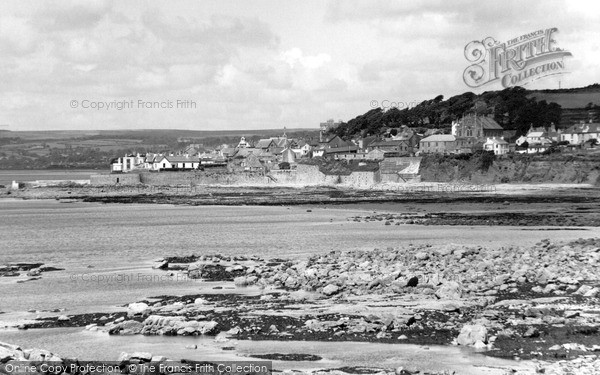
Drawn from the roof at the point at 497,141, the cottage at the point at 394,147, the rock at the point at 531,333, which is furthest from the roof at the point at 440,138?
the rock at the point at 531,333

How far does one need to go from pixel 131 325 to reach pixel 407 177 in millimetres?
76491

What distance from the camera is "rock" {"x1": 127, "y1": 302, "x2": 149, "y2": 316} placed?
65.9 feet

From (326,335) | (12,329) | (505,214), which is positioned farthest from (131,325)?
(505,214)

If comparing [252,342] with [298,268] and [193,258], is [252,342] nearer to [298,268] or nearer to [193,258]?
[298,268]

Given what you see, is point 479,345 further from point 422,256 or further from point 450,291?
point 422,256

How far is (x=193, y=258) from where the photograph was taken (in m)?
32.4

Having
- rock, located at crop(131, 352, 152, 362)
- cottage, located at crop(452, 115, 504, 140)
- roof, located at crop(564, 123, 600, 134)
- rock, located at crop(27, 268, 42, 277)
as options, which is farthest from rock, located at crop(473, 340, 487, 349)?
cottage, located at crop(452, 115, 504, 140)

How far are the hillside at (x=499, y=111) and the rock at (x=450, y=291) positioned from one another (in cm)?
9814

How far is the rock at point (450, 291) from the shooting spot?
20.0 meters

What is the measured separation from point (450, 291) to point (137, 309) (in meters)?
7.44

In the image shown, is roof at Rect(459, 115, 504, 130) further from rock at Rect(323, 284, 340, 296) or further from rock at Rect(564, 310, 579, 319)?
rock at Rect(564, 310, 579, 319)

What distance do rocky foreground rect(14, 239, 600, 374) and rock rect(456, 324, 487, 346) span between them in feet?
0.06

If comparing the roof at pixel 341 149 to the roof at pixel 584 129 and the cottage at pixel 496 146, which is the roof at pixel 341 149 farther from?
the roof at pixel 584 129

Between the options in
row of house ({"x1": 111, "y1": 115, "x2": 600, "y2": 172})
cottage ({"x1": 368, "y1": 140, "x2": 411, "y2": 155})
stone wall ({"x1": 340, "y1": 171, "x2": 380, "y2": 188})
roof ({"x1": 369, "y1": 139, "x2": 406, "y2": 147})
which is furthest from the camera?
roof ({"x1": 369, "y1": 139, "x2": 406, "y2": 147})
